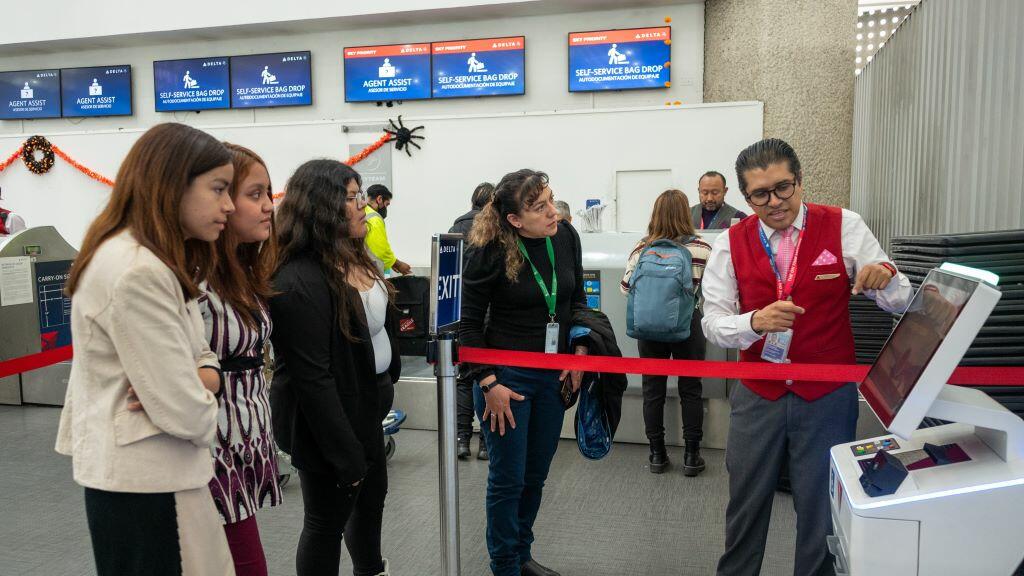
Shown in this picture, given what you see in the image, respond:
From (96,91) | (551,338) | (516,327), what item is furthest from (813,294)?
(96,91)

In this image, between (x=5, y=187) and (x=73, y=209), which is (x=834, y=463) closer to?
(x=73, y=209)

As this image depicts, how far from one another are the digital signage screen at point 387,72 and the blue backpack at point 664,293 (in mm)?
6149

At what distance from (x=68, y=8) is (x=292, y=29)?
3.15m

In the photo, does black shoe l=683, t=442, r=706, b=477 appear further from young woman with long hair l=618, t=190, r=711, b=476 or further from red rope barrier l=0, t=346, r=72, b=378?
red rope barrier l=0, t=346, r=72, b=378

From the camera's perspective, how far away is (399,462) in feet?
14.1

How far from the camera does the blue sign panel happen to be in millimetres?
4719

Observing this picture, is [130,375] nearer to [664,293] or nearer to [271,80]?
[664,293]

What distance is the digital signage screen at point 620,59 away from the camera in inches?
341

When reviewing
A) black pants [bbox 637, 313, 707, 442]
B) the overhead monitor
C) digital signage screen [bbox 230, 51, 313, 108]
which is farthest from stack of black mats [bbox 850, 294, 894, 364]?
digital signage screen [bbox 230, 51, 313, 108]

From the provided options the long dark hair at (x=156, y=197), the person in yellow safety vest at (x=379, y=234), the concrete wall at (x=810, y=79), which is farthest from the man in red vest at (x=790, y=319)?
the concrete wall at (x=810, y=79)

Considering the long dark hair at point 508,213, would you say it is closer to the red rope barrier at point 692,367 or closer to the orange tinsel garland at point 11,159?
the red rope barrier at point 692,367

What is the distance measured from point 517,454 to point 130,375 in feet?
4.68

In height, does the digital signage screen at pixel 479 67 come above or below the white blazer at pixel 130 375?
above

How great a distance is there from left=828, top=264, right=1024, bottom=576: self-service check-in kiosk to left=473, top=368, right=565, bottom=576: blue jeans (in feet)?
4.02
